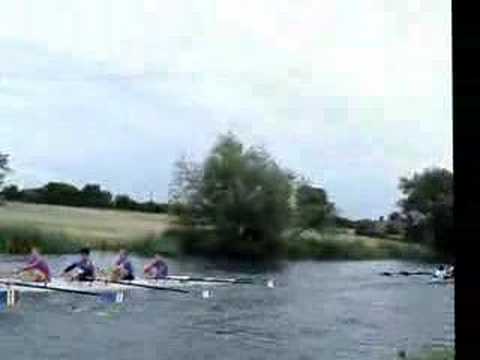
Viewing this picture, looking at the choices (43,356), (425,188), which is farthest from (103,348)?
(425,188)

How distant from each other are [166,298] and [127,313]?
48cm

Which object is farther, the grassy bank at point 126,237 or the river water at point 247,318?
the river water at point 247,318

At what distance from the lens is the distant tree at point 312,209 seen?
6.50 m

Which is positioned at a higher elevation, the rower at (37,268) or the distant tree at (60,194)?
the distant tree at (60,194)

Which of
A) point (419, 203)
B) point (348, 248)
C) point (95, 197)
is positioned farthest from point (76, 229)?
point (419, 203)

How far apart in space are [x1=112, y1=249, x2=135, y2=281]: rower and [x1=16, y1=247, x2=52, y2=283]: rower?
576mm

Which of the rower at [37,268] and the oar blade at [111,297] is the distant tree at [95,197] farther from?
the oar blade at [111,297]

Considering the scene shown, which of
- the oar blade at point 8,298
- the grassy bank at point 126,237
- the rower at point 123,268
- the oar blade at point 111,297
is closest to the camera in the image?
the grassy bank at point 126,237

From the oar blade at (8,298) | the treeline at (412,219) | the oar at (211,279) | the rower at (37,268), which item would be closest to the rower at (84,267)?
the rower at (37,268)

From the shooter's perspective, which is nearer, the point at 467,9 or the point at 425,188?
the point at 467,9

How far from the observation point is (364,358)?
702cm

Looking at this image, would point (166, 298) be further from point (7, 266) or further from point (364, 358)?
point (364, 358)

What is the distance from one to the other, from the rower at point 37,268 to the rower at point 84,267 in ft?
0.58

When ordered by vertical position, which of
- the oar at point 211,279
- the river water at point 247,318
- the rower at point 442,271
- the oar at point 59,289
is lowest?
the river water at point 247,318
